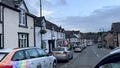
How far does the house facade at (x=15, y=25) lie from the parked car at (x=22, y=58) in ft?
38.6

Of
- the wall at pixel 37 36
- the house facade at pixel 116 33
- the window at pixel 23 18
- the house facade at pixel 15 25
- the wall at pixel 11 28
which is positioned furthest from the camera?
the house facade at pixel 116 33

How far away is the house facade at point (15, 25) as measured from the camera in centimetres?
2511

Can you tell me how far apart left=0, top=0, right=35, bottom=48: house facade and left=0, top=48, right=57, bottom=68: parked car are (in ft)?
38.6

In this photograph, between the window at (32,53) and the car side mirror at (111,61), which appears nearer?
the car side mirror at (111,61)

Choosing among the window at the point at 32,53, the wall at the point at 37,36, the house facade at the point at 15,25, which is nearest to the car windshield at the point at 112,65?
the window at the point at 32,53

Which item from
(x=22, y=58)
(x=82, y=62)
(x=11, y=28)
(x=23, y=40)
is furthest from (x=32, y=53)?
(x=23, y=40)

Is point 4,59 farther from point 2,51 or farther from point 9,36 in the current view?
point 9,36

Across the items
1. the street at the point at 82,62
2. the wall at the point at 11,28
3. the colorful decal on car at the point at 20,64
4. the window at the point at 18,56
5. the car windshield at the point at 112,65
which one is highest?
the wall at the point at 11,28

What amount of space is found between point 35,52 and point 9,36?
45.7ft

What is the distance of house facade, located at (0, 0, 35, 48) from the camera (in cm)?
2511

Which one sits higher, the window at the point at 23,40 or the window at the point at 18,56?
the window at the point at 23,40

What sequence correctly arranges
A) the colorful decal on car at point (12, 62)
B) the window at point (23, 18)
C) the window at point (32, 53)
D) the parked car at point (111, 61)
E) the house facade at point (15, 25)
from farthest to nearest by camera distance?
the window at point (23, 18) < the house facade at point (15, 25) < the window at point (32, 53) < the colorful decal on car at point (12, 62) < the parked car at point (111, 61)

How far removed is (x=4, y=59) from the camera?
1091cm

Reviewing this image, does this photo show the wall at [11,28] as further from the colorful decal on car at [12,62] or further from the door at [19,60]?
the colorful decal on car at [12,62]
